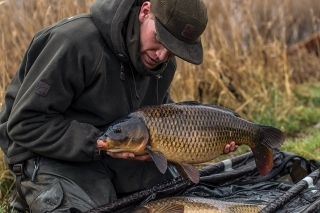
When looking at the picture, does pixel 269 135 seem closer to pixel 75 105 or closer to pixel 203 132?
pixel 203 132

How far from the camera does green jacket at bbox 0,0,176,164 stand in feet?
9.43

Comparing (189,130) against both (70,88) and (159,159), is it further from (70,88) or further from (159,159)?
(70,88)

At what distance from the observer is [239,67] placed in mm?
5770

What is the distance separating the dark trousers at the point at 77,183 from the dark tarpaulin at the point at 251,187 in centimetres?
18

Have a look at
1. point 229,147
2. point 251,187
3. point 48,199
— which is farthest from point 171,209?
point 251,187

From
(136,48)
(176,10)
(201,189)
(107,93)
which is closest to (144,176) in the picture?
(201,189)

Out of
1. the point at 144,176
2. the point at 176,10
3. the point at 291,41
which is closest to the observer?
the point at 176,10

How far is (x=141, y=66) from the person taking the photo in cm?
302

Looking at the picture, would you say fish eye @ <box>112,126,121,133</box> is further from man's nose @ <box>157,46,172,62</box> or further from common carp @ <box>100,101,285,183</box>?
man's nose @ <box>157,46,172,62</box>

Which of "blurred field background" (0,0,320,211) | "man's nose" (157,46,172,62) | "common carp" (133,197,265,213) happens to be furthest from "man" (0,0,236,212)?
"blurred field background" (0,0,320,211)

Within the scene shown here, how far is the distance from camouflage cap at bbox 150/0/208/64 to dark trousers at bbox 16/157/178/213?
738 mm

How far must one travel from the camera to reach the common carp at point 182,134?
8.99 feet

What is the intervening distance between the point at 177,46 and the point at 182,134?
0.41m

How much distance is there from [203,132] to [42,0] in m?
2.31
